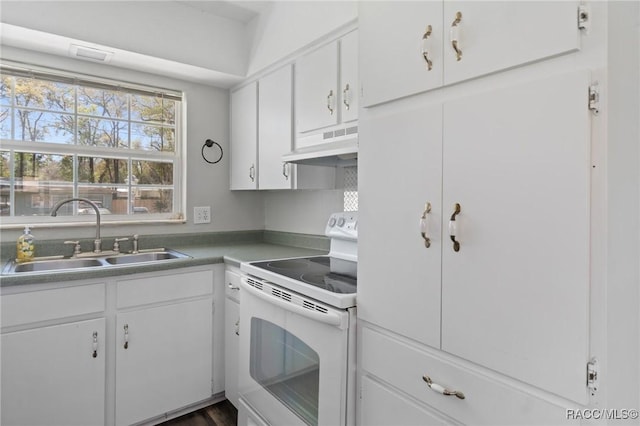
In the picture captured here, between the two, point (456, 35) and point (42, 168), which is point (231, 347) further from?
point (456, 35)

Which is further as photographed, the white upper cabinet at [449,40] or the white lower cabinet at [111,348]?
the white lower cabinet at [111,348]

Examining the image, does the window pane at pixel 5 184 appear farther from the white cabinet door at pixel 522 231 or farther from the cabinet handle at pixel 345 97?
the white cabinet door at pixel 522 231

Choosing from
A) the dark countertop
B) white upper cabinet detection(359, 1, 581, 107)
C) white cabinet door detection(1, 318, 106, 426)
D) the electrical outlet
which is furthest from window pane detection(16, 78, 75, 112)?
white upper cabinet detection(359, 1, 581, 107)

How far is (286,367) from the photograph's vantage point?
1.63 meters

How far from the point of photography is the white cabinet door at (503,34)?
2.60 ft

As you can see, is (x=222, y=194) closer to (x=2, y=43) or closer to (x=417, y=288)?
(x=2, y=43)

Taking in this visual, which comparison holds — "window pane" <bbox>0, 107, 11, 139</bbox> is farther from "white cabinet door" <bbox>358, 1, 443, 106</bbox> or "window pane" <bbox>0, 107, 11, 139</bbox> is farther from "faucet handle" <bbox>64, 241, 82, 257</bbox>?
"white cabinet door" <bbox>358, 1, 443, 106</bbox>

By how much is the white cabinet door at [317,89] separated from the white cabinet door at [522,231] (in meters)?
0.95

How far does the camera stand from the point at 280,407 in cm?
161

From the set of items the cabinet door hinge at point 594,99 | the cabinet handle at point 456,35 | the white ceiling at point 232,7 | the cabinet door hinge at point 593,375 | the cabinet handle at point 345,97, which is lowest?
the cabinet door hinge at point 593,375

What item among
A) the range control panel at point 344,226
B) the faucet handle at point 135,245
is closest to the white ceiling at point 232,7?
the range control panel at point 344,226

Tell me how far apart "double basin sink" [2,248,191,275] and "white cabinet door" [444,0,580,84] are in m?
1.78

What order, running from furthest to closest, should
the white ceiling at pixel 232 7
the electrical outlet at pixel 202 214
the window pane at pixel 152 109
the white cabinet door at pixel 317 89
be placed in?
the electrical outlet at pixel 202 214, the window pane at pixel 152 109, the white ceiling at pixel 232 7, the white cabinet door at pixel 317 89

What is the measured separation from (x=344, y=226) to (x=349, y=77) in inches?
29.9
